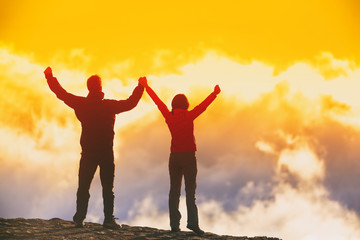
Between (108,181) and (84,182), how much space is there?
63cm

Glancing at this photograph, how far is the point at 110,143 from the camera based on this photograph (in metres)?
13.2

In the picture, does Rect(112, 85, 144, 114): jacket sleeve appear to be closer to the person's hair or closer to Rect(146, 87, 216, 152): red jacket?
the person's hair

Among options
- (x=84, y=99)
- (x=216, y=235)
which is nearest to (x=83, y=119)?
(x=84, y=99)

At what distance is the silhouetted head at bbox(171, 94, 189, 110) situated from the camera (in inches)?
510

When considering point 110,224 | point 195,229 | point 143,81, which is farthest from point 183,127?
point 110,224

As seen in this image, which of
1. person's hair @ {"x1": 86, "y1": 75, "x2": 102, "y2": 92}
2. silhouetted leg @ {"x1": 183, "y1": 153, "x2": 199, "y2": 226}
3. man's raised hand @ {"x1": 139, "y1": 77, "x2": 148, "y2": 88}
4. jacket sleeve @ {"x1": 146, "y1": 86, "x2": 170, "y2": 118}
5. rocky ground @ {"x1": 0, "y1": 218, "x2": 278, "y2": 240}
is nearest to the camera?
rocky ground @ {"x1": 0, "y1": 218, "x2": 278, "y2": 240}

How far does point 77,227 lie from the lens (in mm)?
13289

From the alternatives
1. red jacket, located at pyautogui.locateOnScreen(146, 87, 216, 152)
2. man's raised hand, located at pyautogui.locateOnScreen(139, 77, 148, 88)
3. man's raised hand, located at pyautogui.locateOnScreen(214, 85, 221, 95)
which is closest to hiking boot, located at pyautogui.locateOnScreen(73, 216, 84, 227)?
red jacket, located at pyautogui.locateOnScreen(146, 87, 216, 152)

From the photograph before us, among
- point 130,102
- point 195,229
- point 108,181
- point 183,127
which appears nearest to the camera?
point 195,229

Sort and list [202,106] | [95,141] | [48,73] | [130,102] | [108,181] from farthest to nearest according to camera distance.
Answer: [48,73]
[130,102]
[108,181]
[95,141]
[202,106]

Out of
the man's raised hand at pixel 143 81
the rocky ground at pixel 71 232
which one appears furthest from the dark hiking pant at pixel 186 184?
the man's raised hand at pixel 143 81

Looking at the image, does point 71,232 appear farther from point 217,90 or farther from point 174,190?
point 217,90

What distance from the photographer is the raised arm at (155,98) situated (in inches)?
516

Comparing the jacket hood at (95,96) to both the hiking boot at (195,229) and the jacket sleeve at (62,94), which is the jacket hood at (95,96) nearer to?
the jacket sleeve at (62,94)
